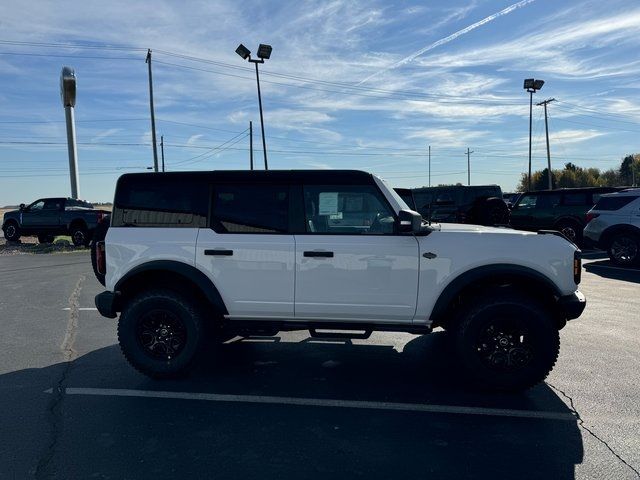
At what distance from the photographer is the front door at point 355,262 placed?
14.3ft

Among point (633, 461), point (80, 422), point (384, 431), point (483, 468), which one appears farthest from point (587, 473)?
point (80, 422)

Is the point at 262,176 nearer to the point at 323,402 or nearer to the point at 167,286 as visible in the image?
the point at 167,286

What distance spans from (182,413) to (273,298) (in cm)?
121

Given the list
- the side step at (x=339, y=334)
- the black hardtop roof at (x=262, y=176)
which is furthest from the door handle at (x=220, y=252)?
the side step at (x=339, y=334)

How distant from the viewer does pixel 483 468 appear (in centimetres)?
313

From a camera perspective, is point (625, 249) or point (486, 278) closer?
point (486, 278)

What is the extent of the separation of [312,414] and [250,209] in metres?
1.88

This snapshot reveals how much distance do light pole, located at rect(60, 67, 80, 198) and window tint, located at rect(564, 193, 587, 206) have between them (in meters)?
23.8

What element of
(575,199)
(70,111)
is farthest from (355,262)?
(70,111)

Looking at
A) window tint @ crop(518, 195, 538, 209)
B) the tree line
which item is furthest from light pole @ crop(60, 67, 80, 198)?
the tree line

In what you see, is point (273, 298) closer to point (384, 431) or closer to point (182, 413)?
point (182, 413)

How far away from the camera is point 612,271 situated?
37.4 ft

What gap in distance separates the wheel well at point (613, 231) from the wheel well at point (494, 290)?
887cm

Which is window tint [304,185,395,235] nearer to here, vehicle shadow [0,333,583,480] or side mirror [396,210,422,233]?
side mirror [396,210,422,233]
